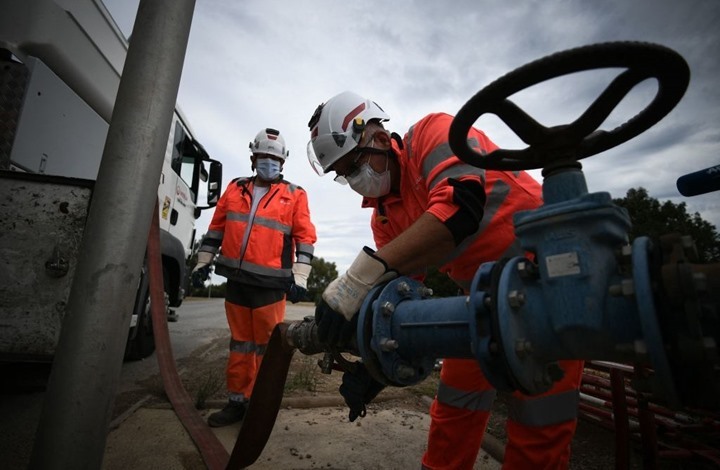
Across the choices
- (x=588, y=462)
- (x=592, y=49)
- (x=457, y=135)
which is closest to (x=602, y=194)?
(x=592, y=49)

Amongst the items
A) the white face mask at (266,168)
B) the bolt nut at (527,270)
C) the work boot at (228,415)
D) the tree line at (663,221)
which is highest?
the tree line at (663,221)

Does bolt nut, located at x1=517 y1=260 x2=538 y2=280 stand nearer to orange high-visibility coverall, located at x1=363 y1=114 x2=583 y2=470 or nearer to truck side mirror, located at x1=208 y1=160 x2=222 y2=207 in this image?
orange high-visibility coverall, located at x1=363 y1=114 x2=583 y2=470

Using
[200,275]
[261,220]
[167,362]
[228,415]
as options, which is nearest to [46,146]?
[261,220]

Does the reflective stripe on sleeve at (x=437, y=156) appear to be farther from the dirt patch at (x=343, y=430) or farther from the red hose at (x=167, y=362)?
the dirt patch at (x=343, y=430)

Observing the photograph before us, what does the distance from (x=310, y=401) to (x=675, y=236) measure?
2.87 metres

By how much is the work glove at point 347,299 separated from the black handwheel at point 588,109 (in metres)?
0.49

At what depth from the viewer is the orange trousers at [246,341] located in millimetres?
2818

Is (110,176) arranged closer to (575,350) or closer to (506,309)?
(506,309)

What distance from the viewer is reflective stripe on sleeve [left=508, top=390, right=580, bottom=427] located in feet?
4.09

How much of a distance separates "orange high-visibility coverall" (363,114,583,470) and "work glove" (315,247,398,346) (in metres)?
0.27

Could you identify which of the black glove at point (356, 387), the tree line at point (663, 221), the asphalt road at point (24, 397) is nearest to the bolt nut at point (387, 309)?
the black glove at point (356, 387)

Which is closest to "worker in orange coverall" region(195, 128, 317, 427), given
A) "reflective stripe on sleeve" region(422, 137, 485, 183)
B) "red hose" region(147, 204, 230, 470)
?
"red hose" region(147, 204, 230, 470)

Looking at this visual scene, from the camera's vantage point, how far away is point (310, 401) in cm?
295

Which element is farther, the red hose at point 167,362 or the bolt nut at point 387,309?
the red hose at point 167,362
